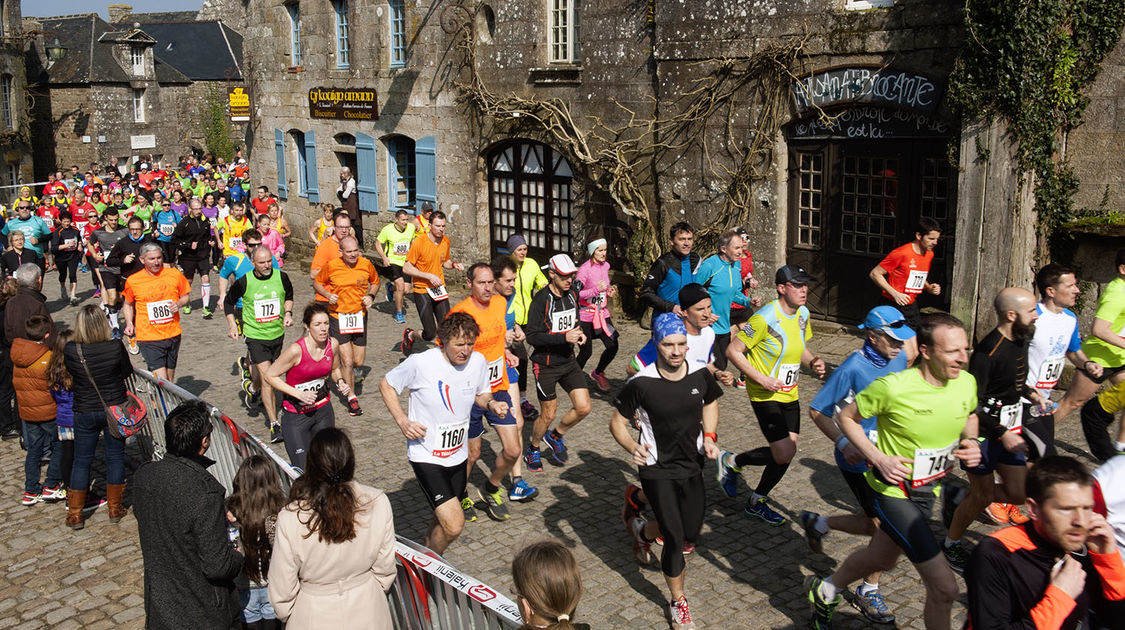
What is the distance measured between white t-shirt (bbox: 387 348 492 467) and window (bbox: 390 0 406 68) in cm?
1423

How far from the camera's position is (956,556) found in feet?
21.8

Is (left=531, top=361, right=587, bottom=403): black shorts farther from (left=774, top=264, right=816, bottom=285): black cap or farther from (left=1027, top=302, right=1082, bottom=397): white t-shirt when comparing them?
(left=1027, top=302, right=1082, bottom=397): white t-shirt

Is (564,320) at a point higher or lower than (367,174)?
lower

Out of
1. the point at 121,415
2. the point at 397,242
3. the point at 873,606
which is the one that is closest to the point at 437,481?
the point at 873,606

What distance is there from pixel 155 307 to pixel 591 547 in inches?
220

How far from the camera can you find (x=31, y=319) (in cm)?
830

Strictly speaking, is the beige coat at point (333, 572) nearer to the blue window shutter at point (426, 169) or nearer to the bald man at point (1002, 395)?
the bald man at point (1002, 395)

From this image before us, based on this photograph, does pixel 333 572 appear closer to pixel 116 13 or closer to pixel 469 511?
pixel 469 511

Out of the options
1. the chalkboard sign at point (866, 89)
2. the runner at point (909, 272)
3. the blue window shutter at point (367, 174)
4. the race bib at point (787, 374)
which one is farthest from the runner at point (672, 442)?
the blue window shutter at point (367, 174)

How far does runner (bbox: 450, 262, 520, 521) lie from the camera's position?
7.68m

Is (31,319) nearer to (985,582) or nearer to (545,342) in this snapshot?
(545,342)

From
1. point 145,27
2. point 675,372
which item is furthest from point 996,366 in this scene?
point 145,27

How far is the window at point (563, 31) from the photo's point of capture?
52.5 ft

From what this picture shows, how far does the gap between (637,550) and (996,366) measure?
8.71 feet
